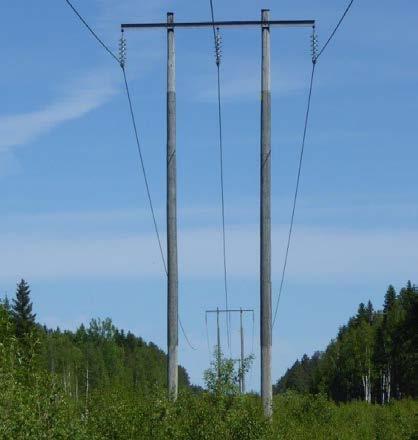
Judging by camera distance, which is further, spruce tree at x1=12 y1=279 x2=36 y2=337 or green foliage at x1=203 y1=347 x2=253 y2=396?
spruce tree at x1=12 y1=279 x2=36 y2=337

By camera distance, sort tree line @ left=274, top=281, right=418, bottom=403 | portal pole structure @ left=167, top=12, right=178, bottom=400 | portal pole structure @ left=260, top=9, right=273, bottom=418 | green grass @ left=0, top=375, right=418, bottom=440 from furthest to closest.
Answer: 1. tree line @ left=274, top=281, right=418, bottom=403
2. portal pole structure @ left=167, top=12, right=178, bottom=400
3. portal pole structure @ left=260, top=9, right=273, bottom=418
4. green grass @ left=0, top=375, right=418, bottom=440

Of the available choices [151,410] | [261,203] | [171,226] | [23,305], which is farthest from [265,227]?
[23,305]

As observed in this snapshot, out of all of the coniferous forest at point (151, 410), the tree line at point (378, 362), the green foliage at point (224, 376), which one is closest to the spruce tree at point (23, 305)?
the tree line at point (378, 362)

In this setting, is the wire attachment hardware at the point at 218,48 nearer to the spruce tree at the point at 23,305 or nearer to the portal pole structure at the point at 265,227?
the portal pole structure at the point at 265,227

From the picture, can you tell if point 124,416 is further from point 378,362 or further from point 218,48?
point 378,362

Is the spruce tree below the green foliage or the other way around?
the other way around

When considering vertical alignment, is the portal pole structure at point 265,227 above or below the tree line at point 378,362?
below

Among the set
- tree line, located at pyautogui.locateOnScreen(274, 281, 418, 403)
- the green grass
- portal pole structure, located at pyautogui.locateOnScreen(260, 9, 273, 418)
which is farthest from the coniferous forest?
tree line, located at pyautogui.locateOnScreen(274, 281, 418, 403)

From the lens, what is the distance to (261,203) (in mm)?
24219

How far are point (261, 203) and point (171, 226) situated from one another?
1927 millimetres

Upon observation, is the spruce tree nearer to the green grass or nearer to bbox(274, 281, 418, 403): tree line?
bbox(274, 281, 418, 403): tree line

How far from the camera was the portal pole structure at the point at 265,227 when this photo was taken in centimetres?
2345

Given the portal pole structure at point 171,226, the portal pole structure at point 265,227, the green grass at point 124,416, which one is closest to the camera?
the green grass at point 124,416

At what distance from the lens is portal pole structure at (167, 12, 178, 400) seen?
80.2 ft
